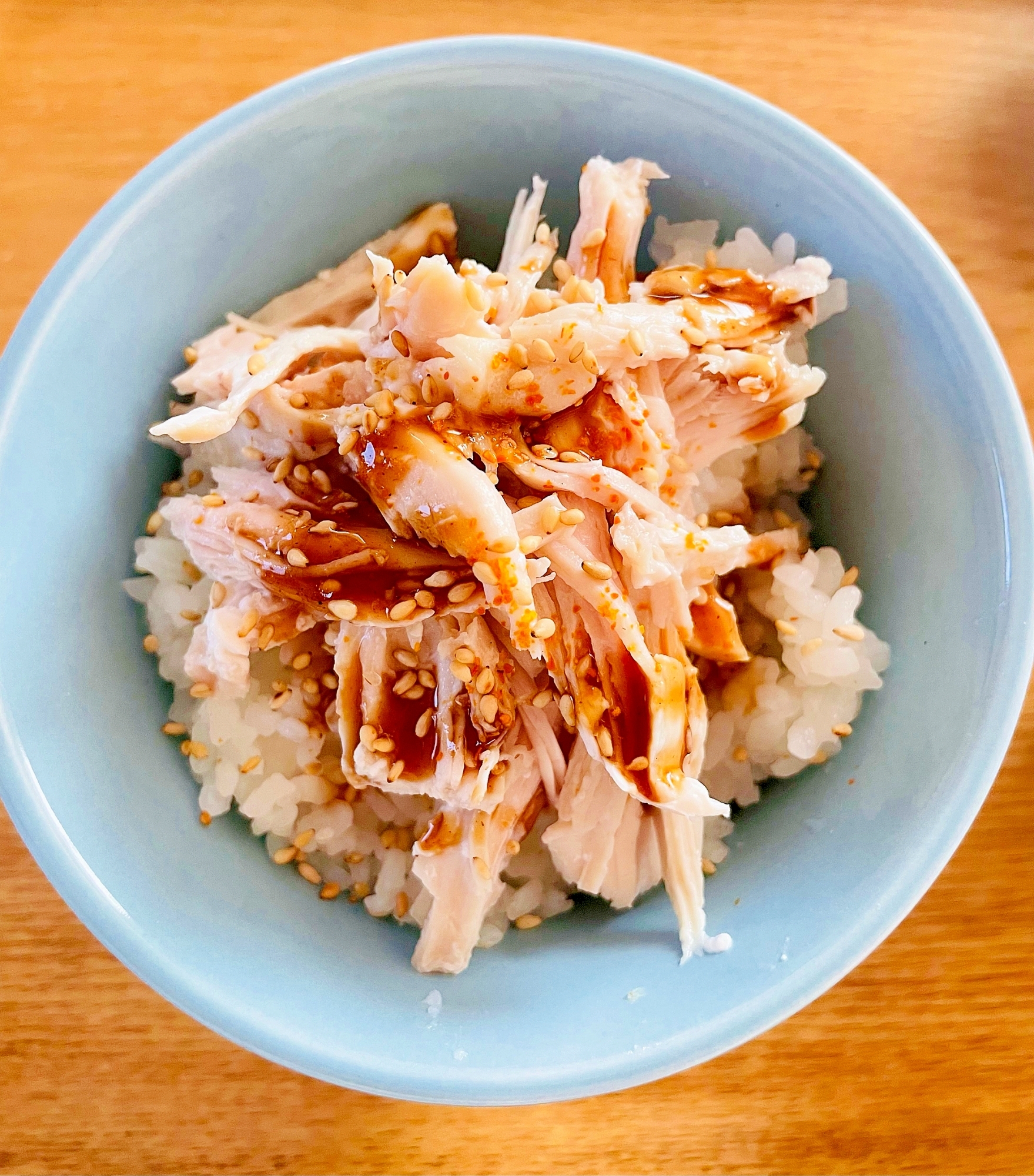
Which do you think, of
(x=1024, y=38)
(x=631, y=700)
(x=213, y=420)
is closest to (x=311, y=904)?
(x=631, y=700)

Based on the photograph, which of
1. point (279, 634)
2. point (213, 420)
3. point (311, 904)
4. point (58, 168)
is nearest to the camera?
point (213, 420)

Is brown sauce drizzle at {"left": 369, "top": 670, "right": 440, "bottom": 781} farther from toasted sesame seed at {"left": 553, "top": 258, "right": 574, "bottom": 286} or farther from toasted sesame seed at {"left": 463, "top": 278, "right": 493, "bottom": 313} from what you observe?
toasted sesame seed at {"left": 553, "top": 258, "right": 574, "bottom": 286}

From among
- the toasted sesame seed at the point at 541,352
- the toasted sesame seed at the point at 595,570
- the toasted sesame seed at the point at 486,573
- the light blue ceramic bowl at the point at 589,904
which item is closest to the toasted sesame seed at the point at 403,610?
the toasted sesame seed at the point at 486,573

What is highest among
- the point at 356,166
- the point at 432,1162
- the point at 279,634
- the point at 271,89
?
the point at 271,89

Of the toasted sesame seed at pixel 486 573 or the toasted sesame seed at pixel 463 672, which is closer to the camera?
the toasted sesame seed at pixel 486 573

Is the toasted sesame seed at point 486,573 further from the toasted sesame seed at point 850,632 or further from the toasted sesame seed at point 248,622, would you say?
the toasted sesame seed at point 850,632

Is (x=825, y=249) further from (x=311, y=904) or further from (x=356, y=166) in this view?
(x=311, y=904)
